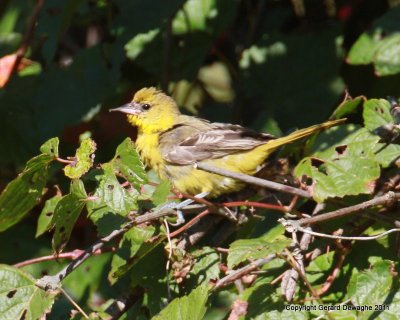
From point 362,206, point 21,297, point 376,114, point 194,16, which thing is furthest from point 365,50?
point 21,297

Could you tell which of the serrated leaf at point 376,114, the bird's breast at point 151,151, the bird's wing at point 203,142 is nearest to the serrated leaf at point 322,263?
the serrated leaf at point 376,114

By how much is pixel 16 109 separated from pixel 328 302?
2.14 metres

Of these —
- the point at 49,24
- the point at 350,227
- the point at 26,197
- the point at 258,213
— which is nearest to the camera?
the point at 26,197

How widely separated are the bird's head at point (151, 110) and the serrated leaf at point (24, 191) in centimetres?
148

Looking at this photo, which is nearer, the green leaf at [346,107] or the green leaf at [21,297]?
the green leaf at [21,297]

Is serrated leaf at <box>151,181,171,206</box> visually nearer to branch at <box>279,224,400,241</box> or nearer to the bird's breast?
branch at <box>279,224,400,241</box>

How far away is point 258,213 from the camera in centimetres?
356

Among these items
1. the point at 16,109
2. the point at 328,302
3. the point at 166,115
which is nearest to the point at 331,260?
the point at 328,302

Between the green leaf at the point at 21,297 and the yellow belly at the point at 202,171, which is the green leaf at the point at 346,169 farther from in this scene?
the green leaf at the point at 21,297

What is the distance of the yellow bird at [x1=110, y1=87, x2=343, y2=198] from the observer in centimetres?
399

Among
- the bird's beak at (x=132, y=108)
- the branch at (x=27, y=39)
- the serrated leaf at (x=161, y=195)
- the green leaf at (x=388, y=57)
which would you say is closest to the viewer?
the serrated leaf at (x=161, y=195)

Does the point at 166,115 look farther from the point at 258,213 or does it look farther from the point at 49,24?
the point at 258,213

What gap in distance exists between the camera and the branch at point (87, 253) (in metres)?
2.98

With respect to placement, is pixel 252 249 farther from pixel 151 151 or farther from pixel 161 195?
pixel 151 151
